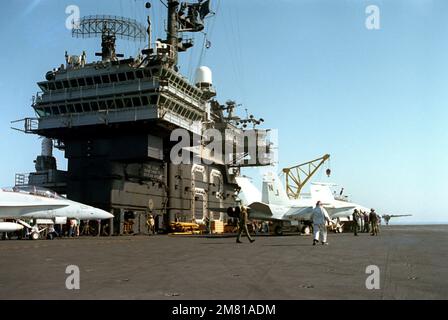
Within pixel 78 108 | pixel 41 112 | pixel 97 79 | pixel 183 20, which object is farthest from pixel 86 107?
pixel 183 20

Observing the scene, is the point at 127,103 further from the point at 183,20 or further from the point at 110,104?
the point at 183,20

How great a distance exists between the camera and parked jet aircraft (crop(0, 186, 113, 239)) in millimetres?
25281

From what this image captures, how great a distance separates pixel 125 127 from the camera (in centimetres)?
4409

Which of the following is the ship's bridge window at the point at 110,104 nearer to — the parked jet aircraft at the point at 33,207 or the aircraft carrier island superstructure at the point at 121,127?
the aircraft carrier island superstructure at the point at 121,127

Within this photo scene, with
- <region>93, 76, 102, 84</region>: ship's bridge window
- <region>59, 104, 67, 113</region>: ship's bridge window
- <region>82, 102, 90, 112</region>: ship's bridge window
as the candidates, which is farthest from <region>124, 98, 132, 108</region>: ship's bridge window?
<region>59, 104, 67, 113</region>: ship's bridge window

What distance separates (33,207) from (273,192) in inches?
657

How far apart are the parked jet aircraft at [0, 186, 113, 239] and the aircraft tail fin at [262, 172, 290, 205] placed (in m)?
12.9

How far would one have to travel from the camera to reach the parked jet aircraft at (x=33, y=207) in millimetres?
25281

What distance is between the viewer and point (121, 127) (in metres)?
44.2

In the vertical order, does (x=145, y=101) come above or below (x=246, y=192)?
above

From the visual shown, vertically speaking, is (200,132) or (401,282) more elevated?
(200,132)
